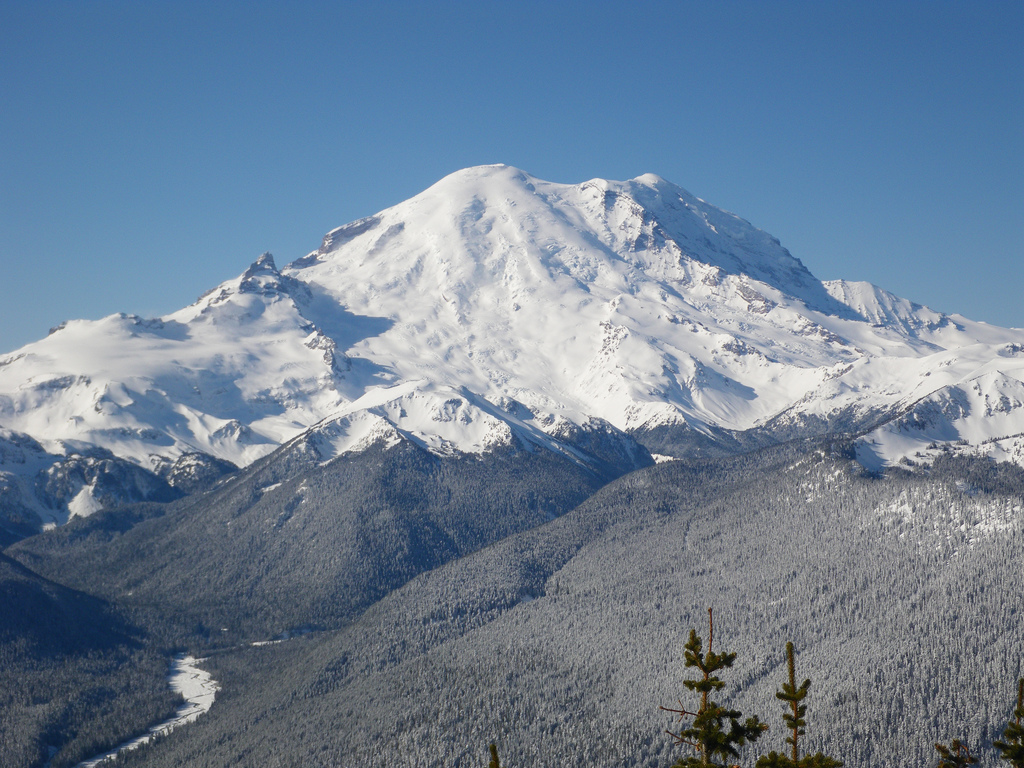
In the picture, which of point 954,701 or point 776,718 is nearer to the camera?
point 954,701

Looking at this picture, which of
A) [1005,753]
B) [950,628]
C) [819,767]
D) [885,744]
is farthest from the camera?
[950,628]

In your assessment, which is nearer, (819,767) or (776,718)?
(819,767)

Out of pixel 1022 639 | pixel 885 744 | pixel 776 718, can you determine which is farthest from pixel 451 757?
pixel 1022 639

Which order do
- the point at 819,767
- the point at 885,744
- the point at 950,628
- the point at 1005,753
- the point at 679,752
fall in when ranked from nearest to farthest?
the point at 819,767 < the point at 1005,753 < the point at 885,744 < the point at 679,752 < the point at 950,628

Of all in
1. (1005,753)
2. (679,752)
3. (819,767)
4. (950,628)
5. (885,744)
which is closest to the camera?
(819,767)

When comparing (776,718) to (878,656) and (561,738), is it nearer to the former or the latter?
(878,656)

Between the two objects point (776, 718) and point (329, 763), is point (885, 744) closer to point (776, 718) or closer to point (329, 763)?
point (776, 718)

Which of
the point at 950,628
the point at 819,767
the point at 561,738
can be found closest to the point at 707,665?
the point at 819,767

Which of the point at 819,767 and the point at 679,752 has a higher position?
the point at 819,767

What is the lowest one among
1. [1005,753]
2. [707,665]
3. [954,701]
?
[954,701]
